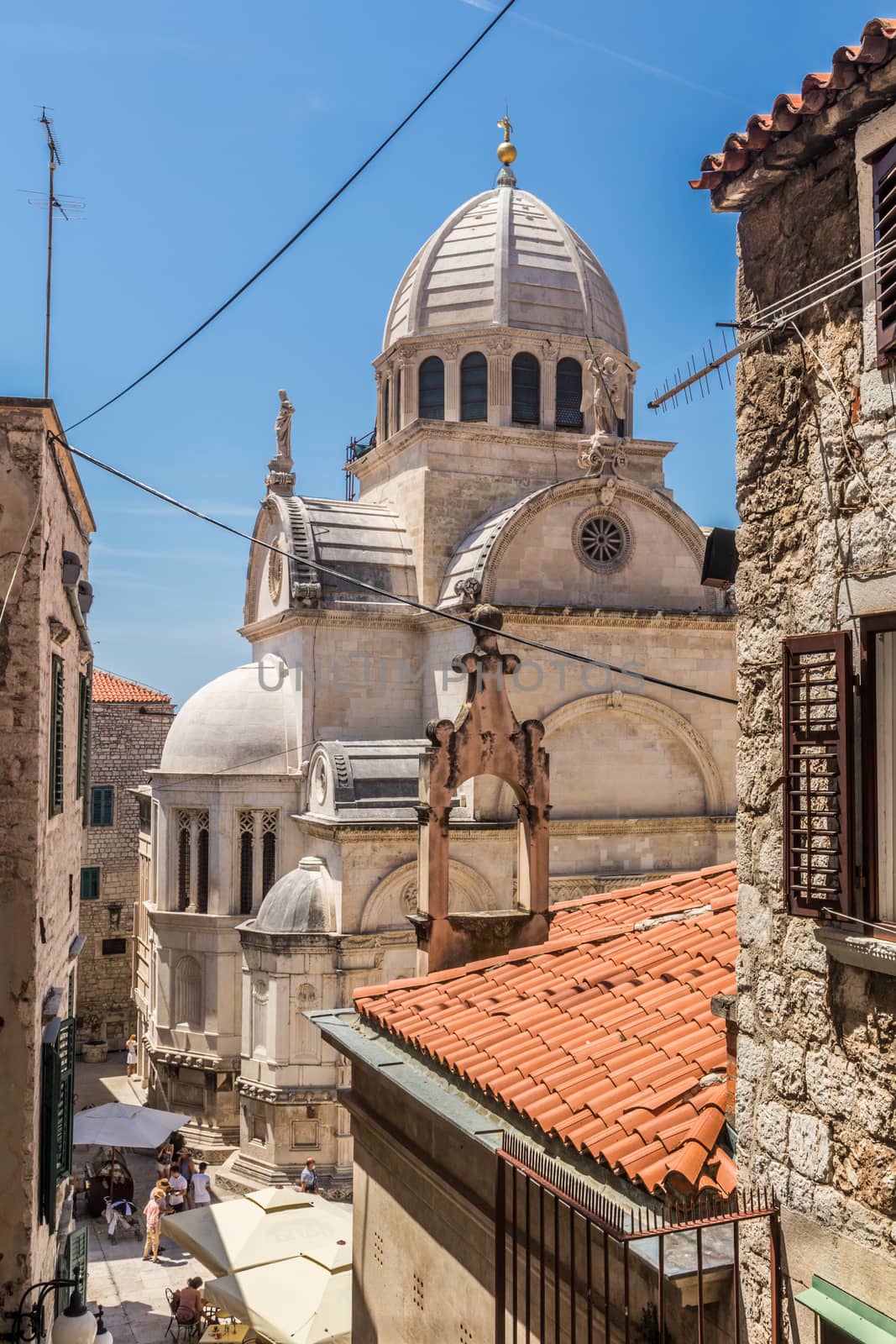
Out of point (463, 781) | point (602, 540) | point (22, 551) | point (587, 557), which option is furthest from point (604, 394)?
point (22, 551)

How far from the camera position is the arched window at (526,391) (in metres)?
24.3

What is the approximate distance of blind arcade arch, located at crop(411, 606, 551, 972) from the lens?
844cm

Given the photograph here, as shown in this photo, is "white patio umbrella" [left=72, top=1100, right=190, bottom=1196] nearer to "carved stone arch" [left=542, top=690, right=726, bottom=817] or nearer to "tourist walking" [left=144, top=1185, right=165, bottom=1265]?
"tourist walking" [left=144, top=1185, right=165, bottom=1265]

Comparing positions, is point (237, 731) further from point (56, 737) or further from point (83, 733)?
point (56, 737)

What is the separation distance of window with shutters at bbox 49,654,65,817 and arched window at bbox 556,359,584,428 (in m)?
17.6

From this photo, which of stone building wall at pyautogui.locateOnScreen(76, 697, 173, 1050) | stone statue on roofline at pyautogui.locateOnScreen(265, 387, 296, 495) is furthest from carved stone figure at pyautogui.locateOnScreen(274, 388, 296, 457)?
stone building wall at pyautogui.locateOnScreen(76, 697, 173, 1050)

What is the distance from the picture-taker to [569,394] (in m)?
25.0

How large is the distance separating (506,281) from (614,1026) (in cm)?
2147

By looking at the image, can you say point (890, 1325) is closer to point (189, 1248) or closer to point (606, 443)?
point (189, 1248)

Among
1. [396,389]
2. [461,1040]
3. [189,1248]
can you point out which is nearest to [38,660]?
[461,1040]

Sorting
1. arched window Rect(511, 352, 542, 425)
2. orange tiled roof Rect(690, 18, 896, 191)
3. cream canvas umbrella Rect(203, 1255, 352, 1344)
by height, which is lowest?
cream canvas umbrella Rect(203, 1255, 352, 1344)

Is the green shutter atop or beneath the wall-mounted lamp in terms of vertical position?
beneath

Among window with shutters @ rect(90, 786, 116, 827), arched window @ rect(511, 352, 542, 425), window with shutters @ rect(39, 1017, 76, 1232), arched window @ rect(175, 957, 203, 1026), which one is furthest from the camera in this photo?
window with shutters @ rect(90, 786, 116, 827)

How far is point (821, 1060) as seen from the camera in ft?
11.9
